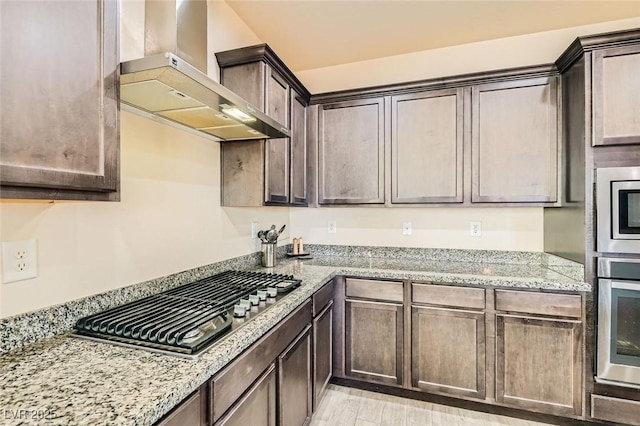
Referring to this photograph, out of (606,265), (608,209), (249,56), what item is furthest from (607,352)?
(249,56)

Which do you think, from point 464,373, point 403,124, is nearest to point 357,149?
point 403,124

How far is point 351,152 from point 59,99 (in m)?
2.07

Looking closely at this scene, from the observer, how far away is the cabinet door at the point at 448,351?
2.07 metres

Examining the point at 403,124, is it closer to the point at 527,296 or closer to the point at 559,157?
the point at 559,157

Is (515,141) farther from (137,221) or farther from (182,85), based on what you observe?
(137,221)

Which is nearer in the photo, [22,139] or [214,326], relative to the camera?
[22,139]

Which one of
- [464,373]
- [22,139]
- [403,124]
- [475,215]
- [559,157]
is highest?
[403,124]

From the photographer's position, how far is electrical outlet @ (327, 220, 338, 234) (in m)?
3.00

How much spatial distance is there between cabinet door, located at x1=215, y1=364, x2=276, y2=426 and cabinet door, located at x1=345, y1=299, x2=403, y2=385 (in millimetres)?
1039

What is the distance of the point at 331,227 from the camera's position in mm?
3008

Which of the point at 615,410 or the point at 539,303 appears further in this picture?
the point at 539,303

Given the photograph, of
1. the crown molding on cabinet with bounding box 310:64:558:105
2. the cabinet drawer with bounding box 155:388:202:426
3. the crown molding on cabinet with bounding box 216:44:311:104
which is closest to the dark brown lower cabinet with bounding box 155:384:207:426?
the cabinet drawer with bounding box 155:388:202:426

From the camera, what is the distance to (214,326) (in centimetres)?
111

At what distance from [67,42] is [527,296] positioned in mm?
2486
